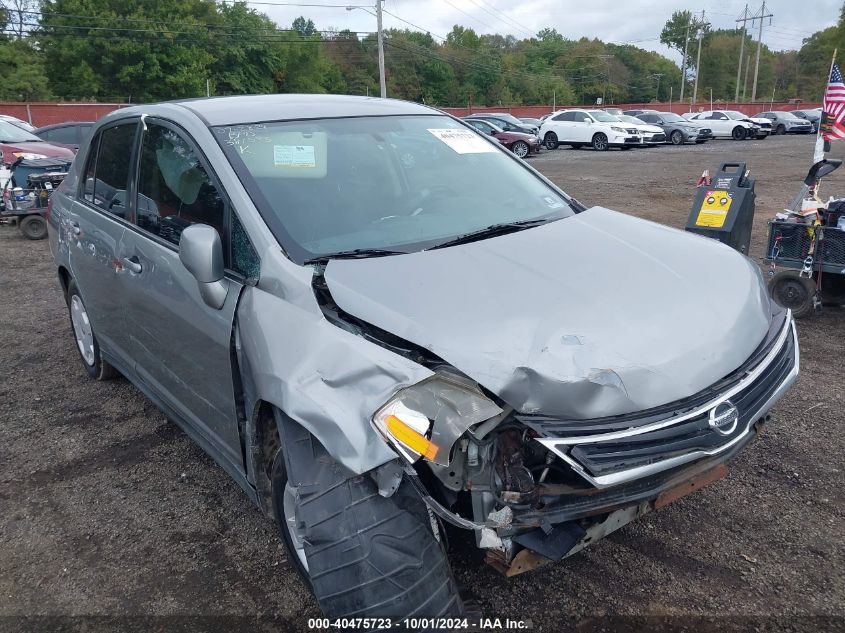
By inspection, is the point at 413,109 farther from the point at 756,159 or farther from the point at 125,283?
the point at 756,159

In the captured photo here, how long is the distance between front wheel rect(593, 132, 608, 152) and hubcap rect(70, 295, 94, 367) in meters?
25.8

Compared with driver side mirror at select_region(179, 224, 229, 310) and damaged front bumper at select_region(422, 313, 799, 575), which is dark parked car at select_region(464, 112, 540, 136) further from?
damaged front bumper at select_region(422, 313, 799, 575)

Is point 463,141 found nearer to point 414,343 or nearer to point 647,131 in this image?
point 414,343

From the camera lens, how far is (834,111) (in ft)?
22.8

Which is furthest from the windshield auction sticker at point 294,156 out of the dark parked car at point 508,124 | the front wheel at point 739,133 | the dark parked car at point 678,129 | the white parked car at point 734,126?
the front wheel at point 739,133

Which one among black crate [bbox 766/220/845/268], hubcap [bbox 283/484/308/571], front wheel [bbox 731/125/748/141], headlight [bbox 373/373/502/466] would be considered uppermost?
headlight [bbox 373/373/502/466]

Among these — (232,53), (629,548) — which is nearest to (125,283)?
(629,548)

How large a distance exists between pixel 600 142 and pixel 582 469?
27.9 m

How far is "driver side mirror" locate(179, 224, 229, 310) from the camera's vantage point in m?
2.65

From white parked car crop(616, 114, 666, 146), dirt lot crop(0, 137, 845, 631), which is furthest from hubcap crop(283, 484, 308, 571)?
white parked car crop(616, 114, 666, 146)

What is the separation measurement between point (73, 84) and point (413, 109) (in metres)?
53.2

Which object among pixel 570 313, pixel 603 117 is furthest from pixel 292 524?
pixel 603 117

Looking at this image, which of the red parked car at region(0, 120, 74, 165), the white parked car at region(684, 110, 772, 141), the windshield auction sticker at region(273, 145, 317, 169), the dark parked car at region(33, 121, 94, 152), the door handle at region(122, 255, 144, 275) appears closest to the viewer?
the windshield auction sticker at region(273, 145, 317, 169)

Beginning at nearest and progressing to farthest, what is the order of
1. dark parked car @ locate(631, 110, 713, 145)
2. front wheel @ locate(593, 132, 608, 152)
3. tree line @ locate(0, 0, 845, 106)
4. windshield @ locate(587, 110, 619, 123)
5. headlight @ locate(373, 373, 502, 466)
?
headlight @ locate(373, 373, 502, 466), front wheel @ locate(593, 132, 608, 152), windshield @ locate(587, 110, 619, 123), dark parked car @ locate(631, 110, 713, 145), tree line @ locate(0, 0, 845, 106)
